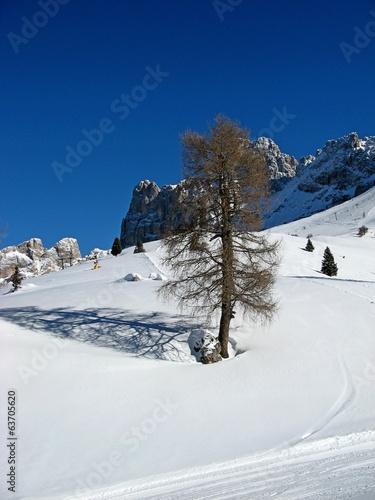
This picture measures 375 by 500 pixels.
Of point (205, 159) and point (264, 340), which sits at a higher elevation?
point (205, 159)

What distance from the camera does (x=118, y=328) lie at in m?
14.5

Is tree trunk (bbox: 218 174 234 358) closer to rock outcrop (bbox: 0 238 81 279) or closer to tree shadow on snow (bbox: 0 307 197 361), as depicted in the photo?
tree shadow on snow (bbox: 0 307 197 361)

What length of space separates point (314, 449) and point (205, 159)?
8.73 m

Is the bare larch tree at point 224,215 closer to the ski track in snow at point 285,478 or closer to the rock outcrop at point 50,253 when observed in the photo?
the ski track in snow at point 285,478

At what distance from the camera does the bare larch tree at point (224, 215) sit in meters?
11.9

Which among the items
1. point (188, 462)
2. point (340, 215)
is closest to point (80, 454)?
point (188, 462)

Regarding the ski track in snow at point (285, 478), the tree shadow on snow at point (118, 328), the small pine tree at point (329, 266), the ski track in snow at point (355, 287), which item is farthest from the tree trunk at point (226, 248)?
the small pine tree at point (329, 266)

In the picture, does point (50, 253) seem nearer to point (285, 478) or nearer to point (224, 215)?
point (224, 215)

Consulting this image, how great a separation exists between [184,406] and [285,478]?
3609 mm

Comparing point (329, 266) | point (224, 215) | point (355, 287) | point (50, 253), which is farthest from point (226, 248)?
point (50, 253)

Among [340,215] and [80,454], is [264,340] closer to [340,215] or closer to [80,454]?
[80,454]

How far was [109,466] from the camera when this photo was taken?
7.04 m

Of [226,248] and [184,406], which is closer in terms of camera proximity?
[184,406]

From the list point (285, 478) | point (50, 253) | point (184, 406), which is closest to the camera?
point (285, 478)
